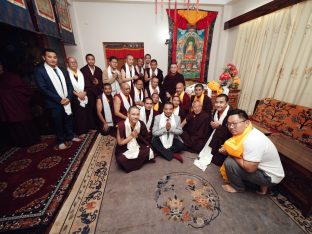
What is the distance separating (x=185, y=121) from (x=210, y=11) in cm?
392

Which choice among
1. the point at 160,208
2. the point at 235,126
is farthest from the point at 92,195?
the point at 235,126

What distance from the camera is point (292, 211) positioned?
5.14 feet

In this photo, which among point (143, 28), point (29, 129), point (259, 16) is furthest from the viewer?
point (143, 28)

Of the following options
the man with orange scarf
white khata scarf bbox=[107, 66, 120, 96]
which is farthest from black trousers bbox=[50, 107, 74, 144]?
the man with orange scarf

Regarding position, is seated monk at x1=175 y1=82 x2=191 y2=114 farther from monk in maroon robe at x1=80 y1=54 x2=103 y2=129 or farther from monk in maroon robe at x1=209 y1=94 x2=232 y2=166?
monk in maroon robe at x1=80 y1=54 x2=103 y2=129

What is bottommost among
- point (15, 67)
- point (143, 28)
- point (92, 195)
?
point (92, 195)

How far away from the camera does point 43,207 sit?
5.24 ft

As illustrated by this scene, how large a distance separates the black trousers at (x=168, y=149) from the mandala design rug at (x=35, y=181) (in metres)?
1.23

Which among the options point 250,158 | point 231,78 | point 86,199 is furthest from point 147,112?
point 231,78

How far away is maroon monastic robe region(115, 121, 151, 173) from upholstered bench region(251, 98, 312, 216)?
1.77 meters

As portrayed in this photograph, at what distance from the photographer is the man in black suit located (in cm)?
242

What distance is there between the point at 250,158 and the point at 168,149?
4.17 feet

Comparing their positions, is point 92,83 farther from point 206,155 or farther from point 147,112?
point 206,155

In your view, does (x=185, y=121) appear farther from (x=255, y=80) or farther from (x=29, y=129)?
(x=29, y=129)
